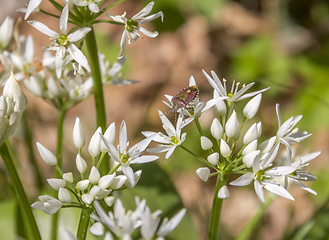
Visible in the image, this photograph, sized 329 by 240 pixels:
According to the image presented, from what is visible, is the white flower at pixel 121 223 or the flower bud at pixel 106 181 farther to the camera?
the flower bud at pixel 106 181

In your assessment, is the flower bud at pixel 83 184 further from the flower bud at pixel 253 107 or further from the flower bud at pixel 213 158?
the flower bud at pixel 253 107

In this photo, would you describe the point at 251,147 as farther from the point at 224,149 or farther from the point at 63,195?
the point at 63,195

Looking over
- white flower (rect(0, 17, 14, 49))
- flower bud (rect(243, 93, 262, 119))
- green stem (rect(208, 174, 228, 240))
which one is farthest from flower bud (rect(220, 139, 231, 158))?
white flower (rect(0, 17, 14, 49))

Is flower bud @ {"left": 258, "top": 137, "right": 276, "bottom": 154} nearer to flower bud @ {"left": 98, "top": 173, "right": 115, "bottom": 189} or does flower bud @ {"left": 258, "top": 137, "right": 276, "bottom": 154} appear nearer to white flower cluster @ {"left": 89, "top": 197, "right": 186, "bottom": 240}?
white flower cluster @ {"left": 89, "top": 197, "right": 186, "bottom": 240}

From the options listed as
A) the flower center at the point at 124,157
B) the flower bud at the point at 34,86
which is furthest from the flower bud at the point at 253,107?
the flower bud at the point at 34,86

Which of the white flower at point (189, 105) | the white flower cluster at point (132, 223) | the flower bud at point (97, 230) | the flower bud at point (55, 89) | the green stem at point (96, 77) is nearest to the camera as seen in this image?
the white flower cluster at point (132, 223)

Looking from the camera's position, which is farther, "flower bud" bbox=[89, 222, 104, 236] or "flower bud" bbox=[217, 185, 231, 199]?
"flower bud" bbox=[217, 185, 231, 199]

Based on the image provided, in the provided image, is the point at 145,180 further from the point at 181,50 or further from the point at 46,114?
the point at 181,50
